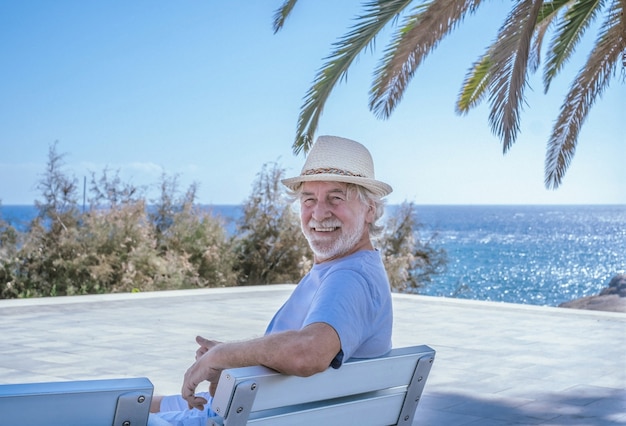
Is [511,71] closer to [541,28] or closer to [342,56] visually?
[342,56]

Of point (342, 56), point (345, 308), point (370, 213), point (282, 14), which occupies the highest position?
point (282, 14)

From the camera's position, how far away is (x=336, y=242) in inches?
126

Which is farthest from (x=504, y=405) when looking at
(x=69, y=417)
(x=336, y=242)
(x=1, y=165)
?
(x=1, y=165)

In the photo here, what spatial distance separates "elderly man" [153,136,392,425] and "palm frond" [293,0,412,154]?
427 centimetres

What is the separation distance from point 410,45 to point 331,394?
231 inches

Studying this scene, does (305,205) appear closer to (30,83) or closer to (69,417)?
(69,417)

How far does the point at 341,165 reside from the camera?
3.18 meters

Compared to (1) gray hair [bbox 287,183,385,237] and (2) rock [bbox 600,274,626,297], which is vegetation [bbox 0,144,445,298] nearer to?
(2) rock [bbox 600,274,626,297]

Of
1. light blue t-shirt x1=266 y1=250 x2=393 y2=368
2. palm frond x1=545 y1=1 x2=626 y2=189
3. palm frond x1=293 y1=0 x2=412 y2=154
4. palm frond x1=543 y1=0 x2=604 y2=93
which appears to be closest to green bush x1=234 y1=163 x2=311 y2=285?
palm frond x1=543 y1=0 x2=604 y2=93

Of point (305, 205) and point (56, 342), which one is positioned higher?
point (305, 205)

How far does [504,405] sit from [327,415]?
3743 mm

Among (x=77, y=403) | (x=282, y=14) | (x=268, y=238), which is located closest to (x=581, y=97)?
(x=282, y=14)

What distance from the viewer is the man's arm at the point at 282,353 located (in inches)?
98.9

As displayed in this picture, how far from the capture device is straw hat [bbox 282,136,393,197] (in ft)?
10.4
